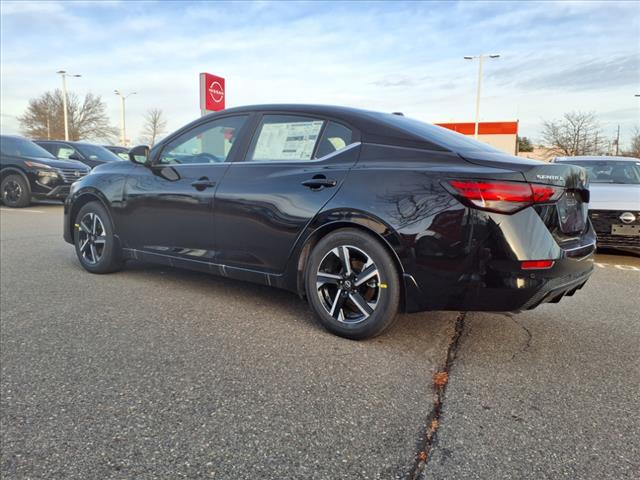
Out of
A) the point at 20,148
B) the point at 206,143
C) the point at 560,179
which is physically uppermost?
the point at 20,148

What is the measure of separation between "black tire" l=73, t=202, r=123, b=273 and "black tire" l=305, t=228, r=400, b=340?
2.32m

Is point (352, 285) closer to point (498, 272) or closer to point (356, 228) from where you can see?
point (356, 228)

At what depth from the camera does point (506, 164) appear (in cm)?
287

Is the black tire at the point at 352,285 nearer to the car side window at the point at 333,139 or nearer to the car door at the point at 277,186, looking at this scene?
the car door at the point at 277,186

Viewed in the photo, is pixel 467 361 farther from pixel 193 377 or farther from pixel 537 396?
pixel 193 377

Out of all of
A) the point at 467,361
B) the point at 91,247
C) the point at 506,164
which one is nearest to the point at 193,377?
the point at 467,361

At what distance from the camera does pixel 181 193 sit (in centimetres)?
415

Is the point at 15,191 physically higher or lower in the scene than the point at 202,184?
lower

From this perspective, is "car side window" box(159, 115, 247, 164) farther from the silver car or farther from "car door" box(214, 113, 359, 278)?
the silver car

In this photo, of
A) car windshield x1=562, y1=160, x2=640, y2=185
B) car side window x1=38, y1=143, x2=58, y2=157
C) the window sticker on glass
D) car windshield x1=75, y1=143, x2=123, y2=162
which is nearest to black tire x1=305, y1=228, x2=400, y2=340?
the window sticker on glass

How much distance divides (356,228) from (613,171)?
219 inches

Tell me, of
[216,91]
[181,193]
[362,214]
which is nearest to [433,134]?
[362,214]

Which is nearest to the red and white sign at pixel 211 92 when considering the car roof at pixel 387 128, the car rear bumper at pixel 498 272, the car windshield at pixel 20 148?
the car windshield at pixel 20 148

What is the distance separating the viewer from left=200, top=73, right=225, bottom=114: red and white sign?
12.0 metres
